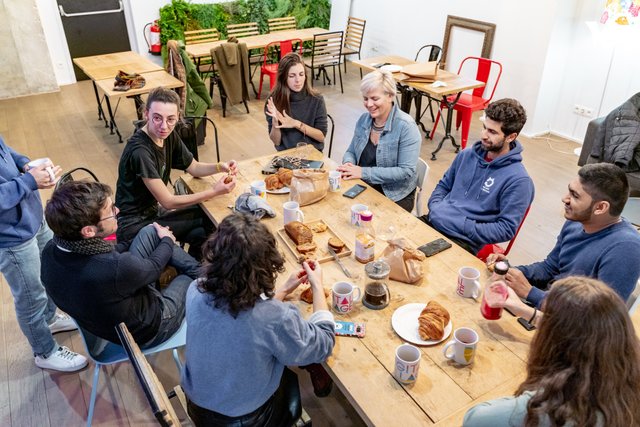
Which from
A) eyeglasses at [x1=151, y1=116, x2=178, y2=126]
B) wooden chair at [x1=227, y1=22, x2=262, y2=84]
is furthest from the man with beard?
wooden chair at [x1=227, y1=22, x2=262, y2=84]

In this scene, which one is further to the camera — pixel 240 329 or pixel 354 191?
pixel 354 191

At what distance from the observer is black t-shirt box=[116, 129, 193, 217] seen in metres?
2.59

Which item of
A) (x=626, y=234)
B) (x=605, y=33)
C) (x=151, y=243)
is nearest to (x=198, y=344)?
(x=151, y=243)

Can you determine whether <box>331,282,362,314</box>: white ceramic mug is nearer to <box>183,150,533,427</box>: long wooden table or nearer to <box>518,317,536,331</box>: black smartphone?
<box>183,150,533,427</box>: long wooden table

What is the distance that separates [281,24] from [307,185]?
6.54 metres

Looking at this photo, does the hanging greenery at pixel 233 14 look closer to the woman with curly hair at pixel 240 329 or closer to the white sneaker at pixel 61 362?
the white sneaker at pixel 61 362

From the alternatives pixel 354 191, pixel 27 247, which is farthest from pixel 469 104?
pixel 27 247

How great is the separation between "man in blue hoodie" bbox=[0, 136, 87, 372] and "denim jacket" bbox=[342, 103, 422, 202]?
1767 millimetres

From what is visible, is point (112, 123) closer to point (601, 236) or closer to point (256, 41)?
point (256, 41)

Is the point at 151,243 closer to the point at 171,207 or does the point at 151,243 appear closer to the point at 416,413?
the point at 171,207

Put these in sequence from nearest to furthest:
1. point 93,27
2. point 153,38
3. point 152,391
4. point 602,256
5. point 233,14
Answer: point 152,391
point 602,256
point 93,27
point 153,38
point 233,14

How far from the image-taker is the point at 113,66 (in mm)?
5535

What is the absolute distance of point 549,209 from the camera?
430 cm

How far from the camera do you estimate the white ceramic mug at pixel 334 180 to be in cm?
273
